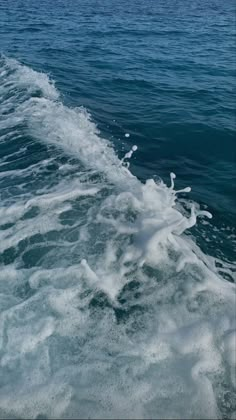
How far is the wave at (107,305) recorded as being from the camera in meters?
3.39

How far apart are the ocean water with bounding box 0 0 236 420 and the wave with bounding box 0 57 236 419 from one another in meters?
0.01

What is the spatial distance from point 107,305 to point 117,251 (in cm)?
95

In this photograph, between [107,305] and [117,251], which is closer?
[107,305]

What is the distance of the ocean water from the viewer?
3.48 meters

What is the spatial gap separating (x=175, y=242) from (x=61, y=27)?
67.7 feet

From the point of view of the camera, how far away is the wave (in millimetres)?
3395

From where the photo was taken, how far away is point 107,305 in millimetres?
4277

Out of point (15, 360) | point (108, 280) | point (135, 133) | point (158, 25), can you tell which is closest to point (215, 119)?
point (135, 133)

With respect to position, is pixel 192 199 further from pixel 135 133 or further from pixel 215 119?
pixel 215 119

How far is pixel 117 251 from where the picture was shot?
16.6ft

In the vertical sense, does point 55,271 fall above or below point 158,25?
below

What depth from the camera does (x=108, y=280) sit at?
460 centimetres

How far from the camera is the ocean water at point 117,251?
3477 mm

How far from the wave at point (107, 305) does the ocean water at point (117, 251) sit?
1cm
